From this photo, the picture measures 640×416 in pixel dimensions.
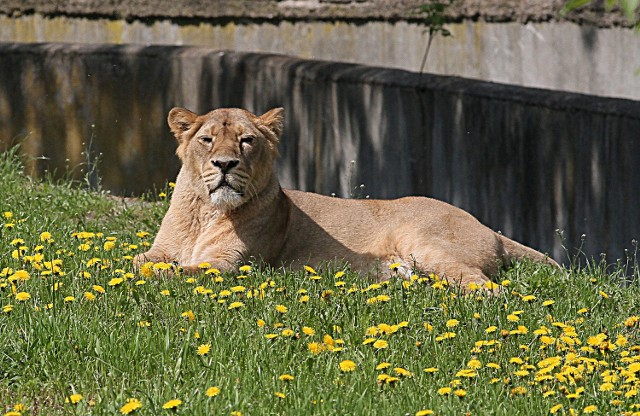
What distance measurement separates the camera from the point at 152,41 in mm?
13461

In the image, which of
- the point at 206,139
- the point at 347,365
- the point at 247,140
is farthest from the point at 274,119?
the point at 347,365

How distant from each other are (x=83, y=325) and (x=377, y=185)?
485 centimetres

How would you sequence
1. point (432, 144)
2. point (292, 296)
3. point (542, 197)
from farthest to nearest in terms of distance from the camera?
point (432, 144) < point (542, 197) < point (292, 296)

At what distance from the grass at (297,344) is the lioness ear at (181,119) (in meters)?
0.96

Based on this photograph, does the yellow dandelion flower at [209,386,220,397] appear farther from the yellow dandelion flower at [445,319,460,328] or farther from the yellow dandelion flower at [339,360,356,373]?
the yellow dandelion flower at [445,319,460,328]

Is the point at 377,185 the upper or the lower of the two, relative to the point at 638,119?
lower

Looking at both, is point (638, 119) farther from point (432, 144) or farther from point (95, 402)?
point (95, 402)

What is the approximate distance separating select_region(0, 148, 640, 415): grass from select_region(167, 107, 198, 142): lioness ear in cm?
96

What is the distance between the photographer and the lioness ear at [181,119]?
7500 mm

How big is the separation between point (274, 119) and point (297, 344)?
8.36 feet

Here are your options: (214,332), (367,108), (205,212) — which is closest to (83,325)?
(214,332)

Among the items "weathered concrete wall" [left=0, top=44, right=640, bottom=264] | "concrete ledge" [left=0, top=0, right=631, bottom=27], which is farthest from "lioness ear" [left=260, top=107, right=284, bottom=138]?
"concrete ledge" [left=0, top=0, right=631, bottom=27]

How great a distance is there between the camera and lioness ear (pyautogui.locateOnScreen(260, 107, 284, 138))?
757 cm

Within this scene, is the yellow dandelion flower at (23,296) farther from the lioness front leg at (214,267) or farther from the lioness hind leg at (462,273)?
the lioness hind leg at (462,273)
